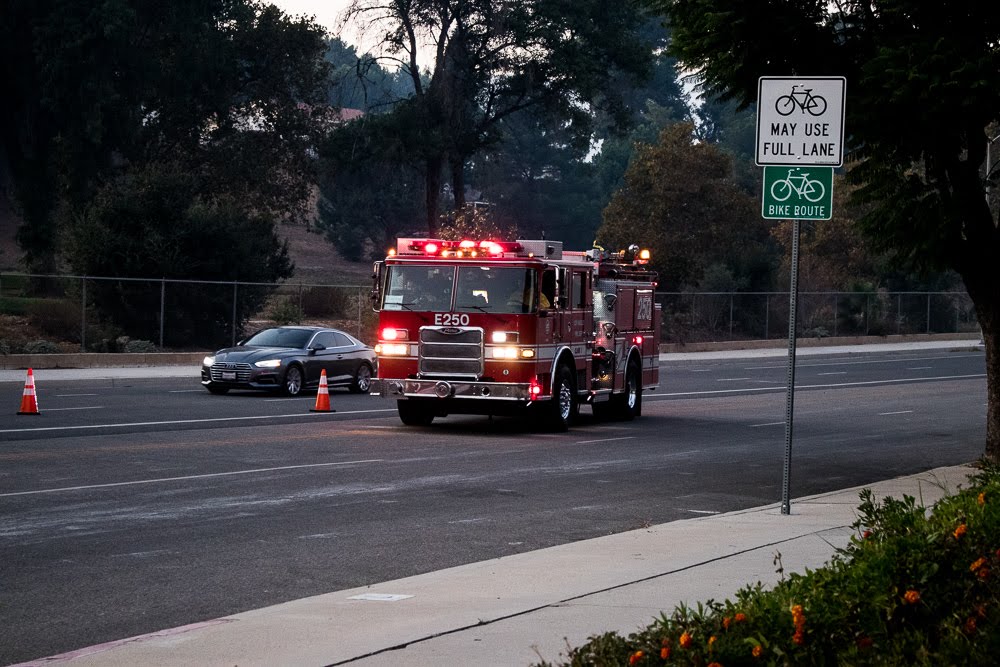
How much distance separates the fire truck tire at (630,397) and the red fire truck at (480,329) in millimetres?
1912

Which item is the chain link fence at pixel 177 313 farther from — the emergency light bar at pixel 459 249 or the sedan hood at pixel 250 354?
the emergency light bar at pixel 459 249

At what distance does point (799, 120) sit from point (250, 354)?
16896mm

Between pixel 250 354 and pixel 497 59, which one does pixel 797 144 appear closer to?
pixel 250 354

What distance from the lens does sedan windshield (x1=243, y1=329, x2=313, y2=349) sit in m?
28.4

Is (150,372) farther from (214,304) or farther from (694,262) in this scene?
(694,262)

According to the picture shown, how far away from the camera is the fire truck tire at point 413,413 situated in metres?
22.0

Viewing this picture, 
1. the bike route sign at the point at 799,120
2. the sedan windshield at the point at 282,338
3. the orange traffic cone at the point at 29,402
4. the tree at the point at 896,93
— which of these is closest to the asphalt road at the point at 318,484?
the orange traffic cone at the point at 29,402

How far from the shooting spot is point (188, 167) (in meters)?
56.0

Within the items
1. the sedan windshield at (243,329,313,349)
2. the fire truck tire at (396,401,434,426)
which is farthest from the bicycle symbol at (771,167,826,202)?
the sedan windshield at (243,329,313,349)

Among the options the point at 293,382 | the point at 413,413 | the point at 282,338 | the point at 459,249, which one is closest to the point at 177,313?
the point at 282,338

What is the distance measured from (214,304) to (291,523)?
2743cm

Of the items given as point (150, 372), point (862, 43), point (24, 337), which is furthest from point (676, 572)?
point (24, 337)

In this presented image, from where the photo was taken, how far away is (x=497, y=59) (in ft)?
177

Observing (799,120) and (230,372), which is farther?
(230,372)
